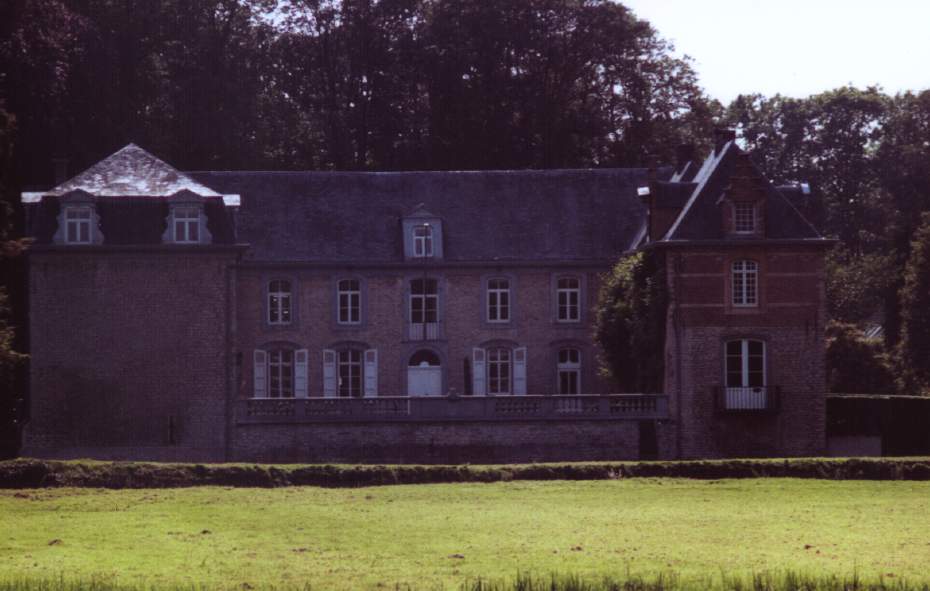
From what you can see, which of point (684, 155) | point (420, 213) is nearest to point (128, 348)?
point (420, 213)

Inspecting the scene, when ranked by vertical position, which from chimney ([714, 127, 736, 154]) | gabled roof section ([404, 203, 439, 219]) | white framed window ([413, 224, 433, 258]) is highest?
chimney ([714, 127, 736, 154])

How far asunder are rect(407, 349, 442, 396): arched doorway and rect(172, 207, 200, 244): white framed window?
7.93 metres

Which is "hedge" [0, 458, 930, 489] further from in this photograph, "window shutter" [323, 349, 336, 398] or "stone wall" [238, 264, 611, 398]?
"window shutter" [323, 349, 336, 398]

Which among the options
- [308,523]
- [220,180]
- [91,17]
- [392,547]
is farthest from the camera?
[91,17]

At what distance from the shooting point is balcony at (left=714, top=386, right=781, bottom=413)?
1598 inches

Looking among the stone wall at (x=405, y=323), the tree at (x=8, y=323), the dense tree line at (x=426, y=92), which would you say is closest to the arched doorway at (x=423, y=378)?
the stone wall at (x=405, y=323)

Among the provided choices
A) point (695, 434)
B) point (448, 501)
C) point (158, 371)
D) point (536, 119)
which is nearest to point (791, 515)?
point (448, 501)

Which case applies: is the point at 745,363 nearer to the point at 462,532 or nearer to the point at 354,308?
the point at 354,308

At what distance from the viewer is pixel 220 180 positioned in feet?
158

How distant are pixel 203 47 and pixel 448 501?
36418mm

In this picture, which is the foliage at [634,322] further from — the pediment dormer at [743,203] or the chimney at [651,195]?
the pediment dormer at [743,203]

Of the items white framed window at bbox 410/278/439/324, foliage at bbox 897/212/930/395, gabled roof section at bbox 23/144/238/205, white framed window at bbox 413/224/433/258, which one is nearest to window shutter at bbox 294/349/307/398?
white framed window at bbox 410/278/439/324

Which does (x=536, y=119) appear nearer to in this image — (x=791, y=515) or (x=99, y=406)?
(x=99, y=406)

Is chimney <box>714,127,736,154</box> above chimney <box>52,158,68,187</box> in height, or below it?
above
